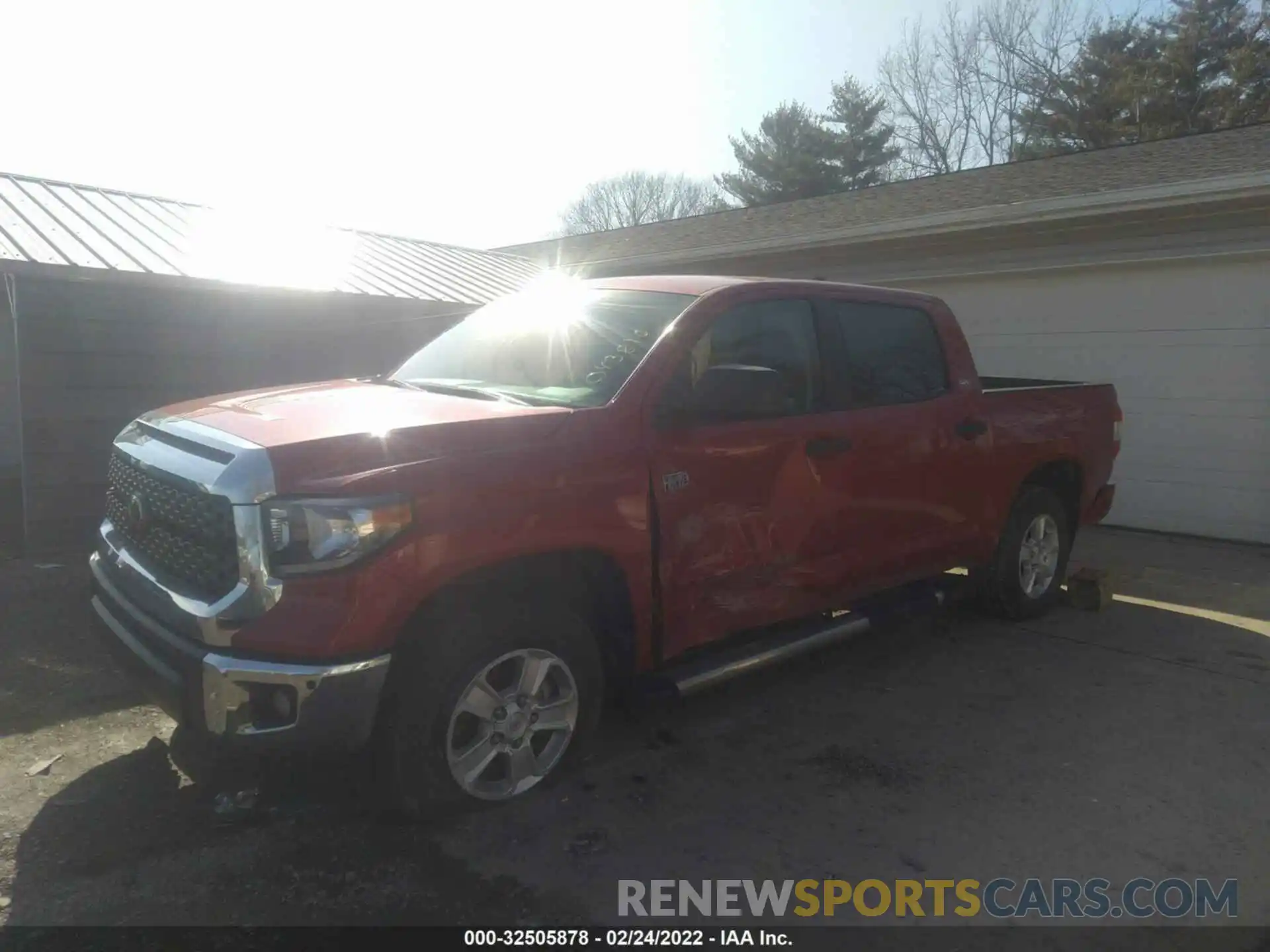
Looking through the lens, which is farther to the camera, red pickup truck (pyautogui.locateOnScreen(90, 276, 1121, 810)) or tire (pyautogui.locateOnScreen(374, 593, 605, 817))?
tire (pyautogui.locateOnScreen(374, 593, 605, 817))

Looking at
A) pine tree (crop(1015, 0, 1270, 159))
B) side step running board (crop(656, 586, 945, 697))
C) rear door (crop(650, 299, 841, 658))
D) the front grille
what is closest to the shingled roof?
side step running board (crop(656, 586, 945, 697))

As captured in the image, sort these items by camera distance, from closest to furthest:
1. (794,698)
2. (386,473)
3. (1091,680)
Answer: (386,473) → (794,698) → (1091,680)

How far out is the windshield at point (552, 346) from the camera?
3.87m

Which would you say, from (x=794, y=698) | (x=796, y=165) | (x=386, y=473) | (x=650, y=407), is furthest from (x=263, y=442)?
(x=796, y=165)

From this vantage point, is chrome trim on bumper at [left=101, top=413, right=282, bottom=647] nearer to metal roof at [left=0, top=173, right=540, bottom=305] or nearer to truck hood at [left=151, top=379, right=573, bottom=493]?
truck hood at [left=151, top=379, right=573, bottom=493]

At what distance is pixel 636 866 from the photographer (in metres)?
3.21

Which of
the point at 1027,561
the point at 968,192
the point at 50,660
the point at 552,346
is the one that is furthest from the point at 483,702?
the point at 968,192

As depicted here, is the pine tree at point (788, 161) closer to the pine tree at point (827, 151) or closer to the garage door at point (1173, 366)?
the pine tree at point (827, 151)

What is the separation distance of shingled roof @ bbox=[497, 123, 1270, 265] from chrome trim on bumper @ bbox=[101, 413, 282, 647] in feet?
27.4

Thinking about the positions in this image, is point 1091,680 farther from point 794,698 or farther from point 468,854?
point 468,854

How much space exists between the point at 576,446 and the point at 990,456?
9.35 ft

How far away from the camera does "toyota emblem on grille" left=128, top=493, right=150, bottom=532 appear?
352cm

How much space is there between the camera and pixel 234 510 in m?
2.98

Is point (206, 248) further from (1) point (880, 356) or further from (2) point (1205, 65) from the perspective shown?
(2) point (1205, 65)
